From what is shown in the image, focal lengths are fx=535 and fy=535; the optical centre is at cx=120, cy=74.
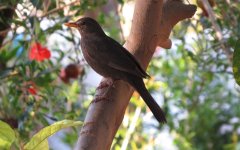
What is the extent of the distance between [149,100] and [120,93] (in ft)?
0.38

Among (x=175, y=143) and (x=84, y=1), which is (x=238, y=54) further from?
(x=175, y=143)

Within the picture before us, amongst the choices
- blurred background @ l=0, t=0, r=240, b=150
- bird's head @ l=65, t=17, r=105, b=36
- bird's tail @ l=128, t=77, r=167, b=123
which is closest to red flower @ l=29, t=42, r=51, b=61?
blurred background @ l=0, t=0, r=240, b=150

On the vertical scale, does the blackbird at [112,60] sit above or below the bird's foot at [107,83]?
above

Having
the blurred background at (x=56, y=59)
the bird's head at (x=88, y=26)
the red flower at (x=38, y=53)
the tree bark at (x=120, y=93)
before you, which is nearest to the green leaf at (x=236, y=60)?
the blurred background at (x=56, y=59)

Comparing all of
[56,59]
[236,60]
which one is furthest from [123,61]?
[56,59]

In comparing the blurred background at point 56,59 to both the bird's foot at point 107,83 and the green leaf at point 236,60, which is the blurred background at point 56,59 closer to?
the green leaf at point 236,60

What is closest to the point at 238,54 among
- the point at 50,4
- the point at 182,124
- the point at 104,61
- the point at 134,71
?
the point at 134,71

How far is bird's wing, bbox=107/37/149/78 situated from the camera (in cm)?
93

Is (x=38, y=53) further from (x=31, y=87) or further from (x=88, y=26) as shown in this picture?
(x=88, y=26)

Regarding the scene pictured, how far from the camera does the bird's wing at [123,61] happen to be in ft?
3.04

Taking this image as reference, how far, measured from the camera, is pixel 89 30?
1217 mm

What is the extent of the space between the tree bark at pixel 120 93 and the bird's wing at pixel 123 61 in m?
0.01

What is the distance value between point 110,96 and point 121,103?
2cm

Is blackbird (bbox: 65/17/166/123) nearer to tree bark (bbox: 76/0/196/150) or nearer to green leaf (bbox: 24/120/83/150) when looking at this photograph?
tree bark (bbox: 76/0/196/150)
